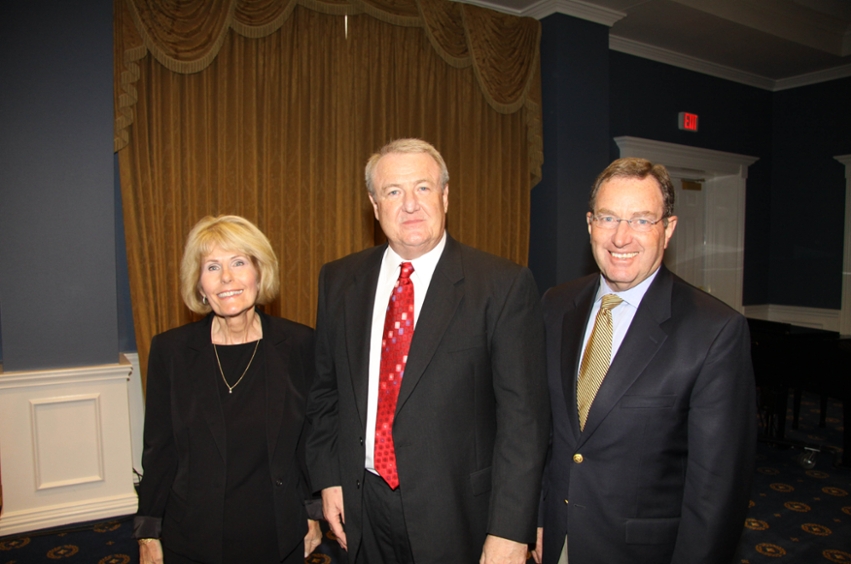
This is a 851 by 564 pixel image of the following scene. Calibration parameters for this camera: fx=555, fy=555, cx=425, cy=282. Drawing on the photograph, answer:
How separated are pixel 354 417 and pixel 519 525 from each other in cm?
55

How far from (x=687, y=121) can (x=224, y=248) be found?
604 centimetres

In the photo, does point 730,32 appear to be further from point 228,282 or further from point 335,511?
point 335,511

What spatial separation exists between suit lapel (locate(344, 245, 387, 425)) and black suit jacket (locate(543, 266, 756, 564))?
605 mm

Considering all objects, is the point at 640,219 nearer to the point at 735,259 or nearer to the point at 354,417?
the point at 354,417

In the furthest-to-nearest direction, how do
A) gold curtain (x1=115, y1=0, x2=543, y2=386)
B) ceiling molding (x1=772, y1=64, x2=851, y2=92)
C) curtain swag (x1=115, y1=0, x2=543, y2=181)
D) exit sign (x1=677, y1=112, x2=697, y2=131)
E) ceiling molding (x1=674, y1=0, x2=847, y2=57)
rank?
ceiling molding (x1=772, y1=64, x2=851, y2=92) → exit sign (x1=677, y1=112, x2=697, y2=131) → ceiling molding (x1=674, y1=0, x2=847, y2=57) → gold curtain (x1=115, y1=0, x2=543, y2=386) → curtain swag (x1=115, y1=0, x2=543, y2=181)

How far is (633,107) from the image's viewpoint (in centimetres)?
595

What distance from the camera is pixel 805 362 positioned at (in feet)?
13.3

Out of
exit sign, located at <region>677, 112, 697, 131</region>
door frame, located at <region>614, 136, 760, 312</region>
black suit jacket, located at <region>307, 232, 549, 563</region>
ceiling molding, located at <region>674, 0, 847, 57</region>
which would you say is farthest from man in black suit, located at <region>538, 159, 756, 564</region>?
door frame, located at <region>614, 136, 760, 312</region>

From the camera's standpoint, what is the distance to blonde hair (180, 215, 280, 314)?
183 centimetres

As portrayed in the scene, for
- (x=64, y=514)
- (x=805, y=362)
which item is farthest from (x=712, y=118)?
(x=64, y=514)

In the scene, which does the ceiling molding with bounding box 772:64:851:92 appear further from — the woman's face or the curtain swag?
the woman's face

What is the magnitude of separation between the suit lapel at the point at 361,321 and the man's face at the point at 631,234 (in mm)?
Answer: 714

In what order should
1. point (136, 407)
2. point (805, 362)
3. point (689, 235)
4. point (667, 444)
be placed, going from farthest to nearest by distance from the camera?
point (689, 235)
point (805, 362)
point (136, 407)
point (667, 444)

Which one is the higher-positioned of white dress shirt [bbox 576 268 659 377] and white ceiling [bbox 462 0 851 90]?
white ceiling [bbox 462 0 851 90]
